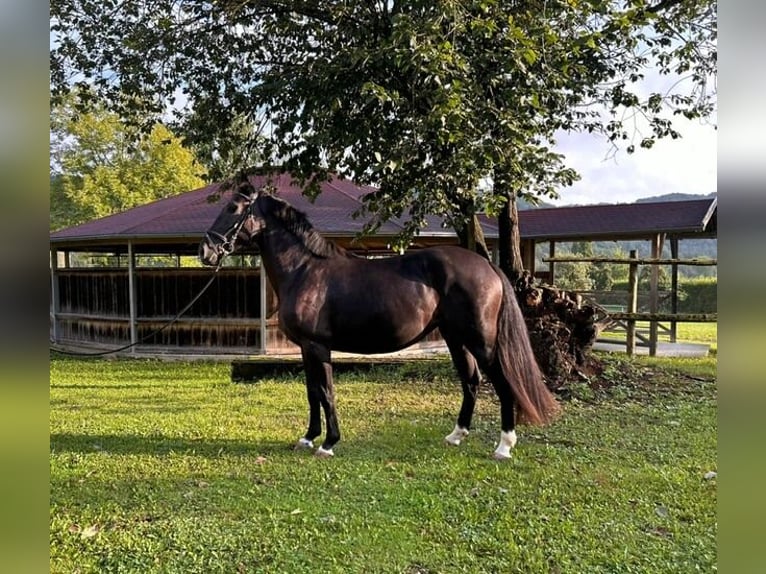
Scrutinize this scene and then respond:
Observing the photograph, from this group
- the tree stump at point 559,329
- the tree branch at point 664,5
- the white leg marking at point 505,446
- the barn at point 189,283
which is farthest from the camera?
the barn at point 189,283

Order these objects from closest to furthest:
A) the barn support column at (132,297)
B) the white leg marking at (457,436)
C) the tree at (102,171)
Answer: the white leg marking at (457,436)
the barn support column at (132,297)
the tree at (102,171)

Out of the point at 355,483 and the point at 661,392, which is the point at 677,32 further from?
the point at 355,483

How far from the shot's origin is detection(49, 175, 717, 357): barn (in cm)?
934

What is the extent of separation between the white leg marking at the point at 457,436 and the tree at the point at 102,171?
70.3ft

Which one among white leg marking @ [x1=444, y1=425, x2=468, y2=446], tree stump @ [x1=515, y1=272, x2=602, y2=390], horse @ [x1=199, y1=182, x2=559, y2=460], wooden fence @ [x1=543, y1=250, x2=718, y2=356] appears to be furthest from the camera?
wooden fence @ [x1=543, y1=250, x2=718, y2=356]

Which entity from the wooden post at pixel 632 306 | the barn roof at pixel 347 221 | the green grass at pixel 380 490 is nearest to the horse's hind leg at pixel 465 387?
the green grass at pixel 380 490

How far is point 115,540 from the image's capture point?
9.30ft

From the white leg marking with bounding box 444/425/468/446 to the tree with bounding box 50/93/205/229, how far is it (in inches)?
843

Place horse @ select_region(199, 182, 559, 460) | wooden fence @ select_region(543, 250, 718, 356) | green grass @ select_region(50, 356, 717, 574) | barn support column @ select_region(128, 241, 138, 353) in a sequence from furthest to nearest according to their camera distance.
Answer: barn support column @ select_region(128, 241, 138, 353) < wooden fence @ select_region(543, 250, 718, 356) < horse @ select_region(199, 182, 559, 460) < green grass @ select_region(50, 356, 717, 574)

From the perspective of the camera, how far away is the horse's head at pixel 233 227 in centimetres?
420

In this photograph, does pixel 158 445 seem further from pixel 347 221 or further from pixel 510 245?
pixel 347 221

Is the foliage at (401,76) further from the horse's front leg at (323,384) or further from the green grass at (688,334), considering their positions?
the green grass at (688,334)

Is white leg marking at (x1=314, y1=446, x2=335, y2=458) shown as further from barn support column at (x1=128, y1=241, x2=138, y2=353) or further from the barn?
barn support column at (x1=128, y1=241, x2=138, y2=353)

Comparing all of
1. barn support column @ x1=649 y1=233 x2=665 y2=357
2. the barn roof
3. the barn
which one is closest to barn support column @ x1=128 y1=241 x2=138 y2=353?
the barn
